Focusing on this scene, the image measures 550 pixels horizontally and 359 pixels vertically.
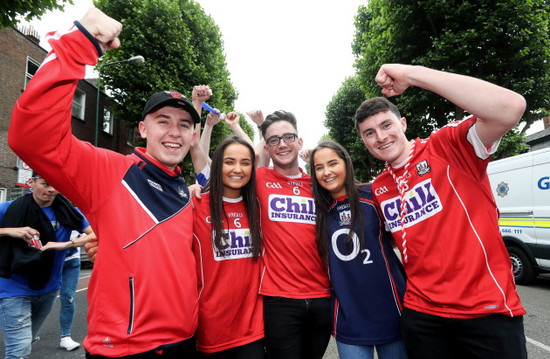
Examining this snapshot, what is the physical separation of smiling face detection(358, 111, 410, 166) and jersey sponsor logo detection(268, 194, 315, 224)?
742mm

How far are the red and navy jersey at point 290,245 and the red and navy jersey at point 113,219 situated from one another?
0.75 m

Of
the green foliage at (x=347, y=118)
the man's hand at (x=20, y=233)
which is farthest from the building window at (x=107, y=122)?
the man's hand at (x=20, y=233)

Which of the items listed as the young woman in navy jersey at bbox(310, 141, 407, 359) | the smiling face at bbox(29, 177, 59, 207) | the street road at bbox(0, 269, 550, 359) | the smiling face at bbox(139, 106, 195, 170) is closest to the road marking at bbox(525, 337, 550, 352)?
the street road at bbox(0, 269, 550, 359)

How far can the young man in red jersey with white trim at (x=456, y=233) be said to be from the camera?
65.8 inches

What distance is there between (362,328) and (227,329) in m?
0.97

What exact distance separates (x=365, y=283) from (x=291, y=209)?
834 millimetres

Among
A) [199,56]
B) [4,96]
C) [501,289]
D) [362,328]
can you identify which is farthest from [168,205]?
[4,96]

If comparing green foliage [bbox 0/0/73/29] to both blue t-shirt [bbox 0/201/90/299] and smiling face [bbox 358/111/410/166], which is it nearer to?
blue t-shirt [bbox 0/201/90/299]

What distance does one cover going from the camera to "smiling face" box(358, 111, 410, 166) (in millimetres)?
2260

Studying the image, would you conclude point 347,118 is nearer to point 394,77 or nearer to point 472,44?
point 472,44

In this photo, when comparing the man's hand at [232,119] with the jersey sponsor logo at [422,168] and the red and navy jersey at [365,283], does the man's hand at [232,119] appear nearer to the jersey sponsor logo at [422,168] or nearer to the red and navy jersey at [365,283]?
the red and navy jersey at [365,283]

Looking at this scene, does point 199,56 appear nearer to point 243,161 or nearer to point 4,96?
point 4,96

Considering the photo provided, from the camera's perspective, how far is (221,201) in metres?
2.33

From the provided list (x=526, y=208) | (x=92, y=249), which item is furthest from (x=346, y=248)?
(x=526, y=208)
